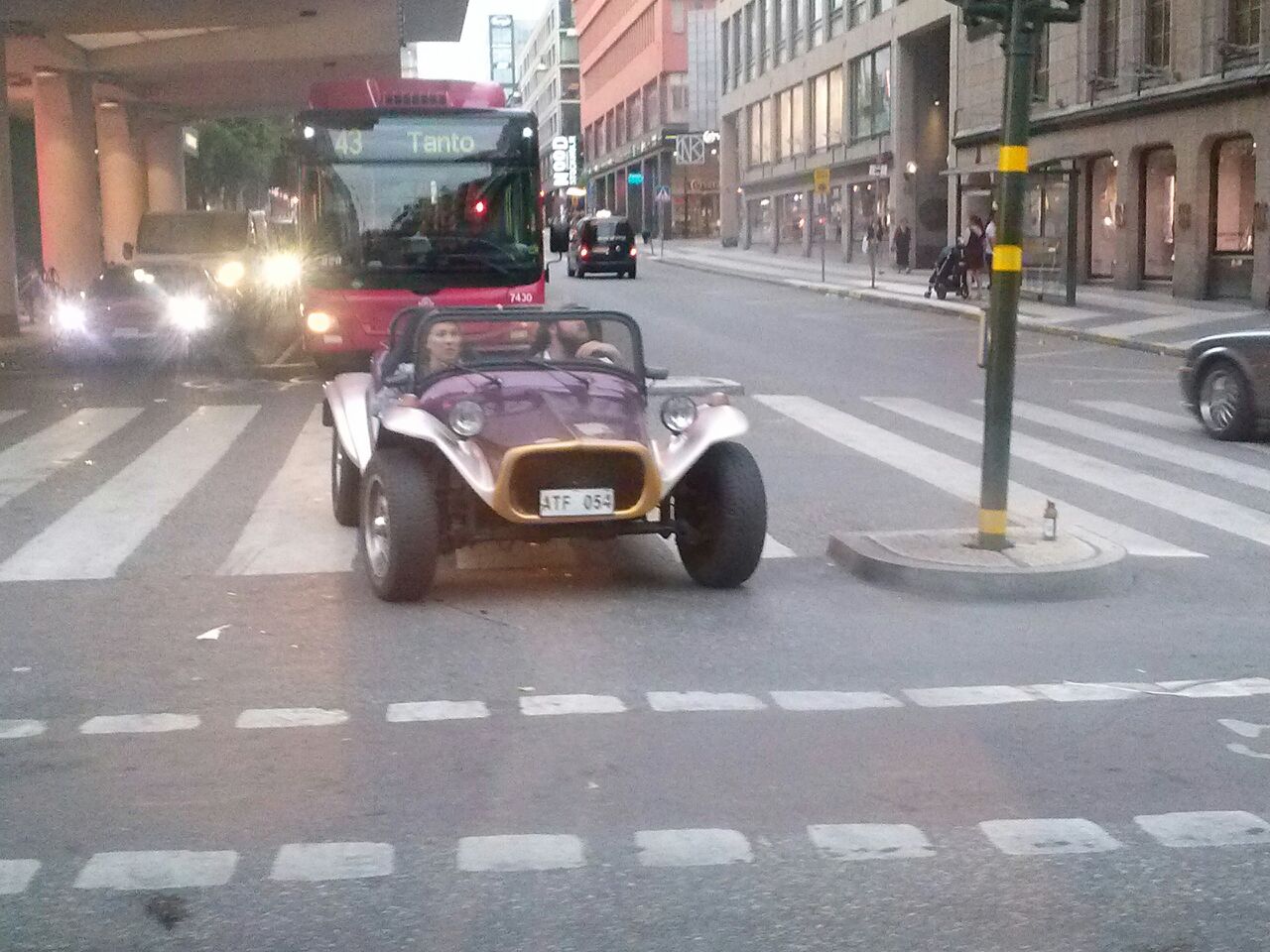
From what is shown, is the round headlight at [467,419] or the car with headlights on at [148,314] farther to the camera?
the car with headlights on at [148,314]

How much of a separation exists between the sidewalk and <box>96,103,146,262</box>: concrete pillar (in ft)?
56.9

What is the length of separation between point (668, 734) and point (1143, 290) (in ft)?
106

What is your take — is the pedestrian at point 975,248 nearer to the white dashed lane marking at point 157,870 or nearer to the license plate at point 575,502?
the license plate at point 575,502

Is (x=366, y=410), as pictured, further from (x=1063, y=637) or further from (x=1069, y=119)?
(x=1069, y=119)

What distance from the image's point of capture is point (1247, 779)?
5.78 m

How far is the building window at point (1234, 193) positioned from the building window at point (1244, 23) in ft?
5.74

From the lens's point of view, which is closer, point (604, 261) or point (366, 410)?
point (366, 410)

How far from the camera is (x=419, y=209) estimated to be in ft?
63.5

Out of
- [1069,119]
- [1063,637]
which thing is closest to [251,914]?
[1063,637]

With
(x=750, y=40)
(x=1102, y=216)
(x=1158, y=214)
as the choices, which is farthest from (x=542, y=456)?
(x=750, y=40)

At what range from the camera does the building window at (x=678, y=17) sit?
88.8m

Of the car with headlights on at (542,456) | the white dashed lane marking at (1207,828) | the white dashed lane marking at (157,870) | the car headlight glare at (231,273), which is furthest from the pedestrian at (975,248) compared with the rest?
the white dashed lane marking at (157,870)

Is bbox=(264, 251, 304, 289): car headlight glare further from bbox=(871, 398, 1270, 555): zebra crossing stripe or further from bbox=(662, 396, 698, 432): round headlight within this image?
bbox=(662, 396, 698, 432): round headlight

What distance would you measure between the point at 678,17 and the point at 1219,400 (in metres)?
77.2
